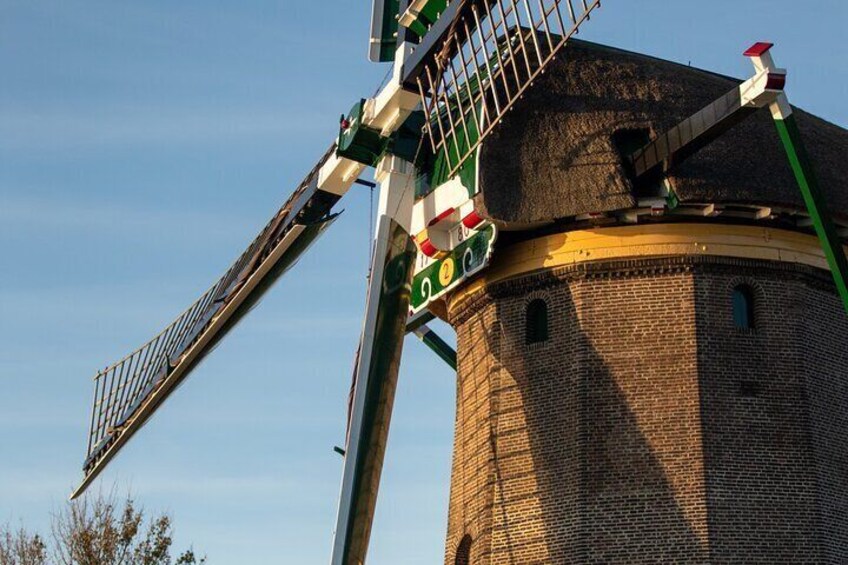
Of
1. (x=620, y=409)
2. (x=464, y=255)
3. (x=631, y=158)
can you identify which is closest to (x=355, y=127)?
(x=464, y=255)

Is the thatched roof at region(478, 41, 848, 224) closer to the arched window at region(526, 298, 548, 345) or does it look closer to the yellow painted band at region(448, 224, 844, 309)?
the yellow painted band at region(448, 224, 844, 309)

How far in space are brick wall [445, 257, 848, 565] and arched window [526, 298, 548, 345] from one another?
13 centimetres

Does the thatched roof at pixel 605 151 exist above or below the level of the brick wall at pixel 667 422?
above

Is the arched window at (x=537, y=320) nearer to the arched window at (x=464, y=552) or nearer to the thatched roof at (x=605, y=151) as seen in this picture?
the thatched roof at (x=605, y=151)

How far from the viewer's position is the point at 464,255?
65.6 ft

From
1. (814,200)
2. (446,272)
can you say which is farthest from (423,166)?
(814,200)

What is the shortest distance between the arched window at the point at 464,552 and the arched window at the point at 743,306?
4498 millimetres

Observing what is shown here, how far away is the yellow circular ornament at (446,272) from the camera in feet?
66.7

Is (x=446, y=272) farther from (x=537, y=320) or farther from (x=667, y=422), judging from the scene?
(x=667, y=422)

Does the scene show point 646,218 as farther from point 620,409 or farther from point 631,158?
point 620,409

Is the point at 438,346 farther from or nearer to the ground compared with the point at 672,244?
farther from the ground

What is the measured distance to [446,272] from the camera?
20453 mm

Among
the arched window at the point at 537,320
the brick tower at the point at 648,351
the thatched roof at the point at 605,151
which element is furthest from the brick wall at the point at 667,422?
the thatched roof at the point at 605,151

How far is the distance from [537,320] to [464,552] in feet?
10.4
